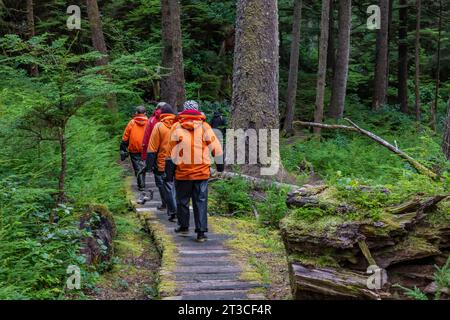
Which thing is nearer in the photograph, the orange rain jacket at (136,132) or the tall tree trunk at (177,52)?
the orange rain jacket at (136,132)

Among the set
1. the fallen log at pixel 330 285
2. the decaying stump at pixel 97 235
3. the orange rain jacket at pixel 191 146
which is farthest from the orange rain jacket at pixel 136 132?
the fallen log at pixel 330 285

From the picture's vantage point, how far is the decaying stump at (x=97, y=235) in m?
6.86

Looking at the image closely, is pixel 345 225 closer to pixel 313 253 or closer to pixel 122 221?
pixel 313 253

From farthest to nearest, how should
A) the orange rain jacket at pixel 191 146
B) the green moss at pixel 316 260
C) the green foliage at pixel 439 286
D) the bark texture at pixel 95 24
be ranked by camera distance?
1. the bark texture at pixel 95 24
2. the orange rain jacket at pixel 191 146
3. the green moss at pixel 316 260
4. the green foliage at pixel 439 286

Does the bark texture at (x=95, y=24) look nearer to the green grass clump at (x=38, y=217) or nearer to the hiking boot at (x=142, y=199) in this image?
the hiking boot at (x=142, y=199)

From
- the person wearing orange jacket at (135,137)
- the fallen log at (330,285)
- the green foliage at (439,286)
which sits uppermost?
the person wearing orange jacket at (135,137)

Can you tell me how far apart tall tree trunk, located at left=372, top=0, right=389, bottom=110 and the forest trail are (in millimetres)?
18837

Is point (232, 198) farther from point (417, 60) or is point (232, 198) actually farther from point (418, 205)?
point (417, 60)

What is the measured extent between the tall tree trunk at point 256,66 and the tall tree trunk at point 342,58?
10200 millimetres

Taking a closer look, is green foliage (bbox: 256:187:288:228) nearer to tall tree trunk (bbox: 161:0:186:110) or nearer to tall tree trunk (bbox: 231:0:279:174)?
tall tree trunk (bbox: 231:0:279:174)

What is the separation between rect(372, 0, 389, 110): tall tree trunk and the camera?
2419cm

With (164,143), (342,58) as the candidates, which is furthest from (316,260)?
(342,58)
